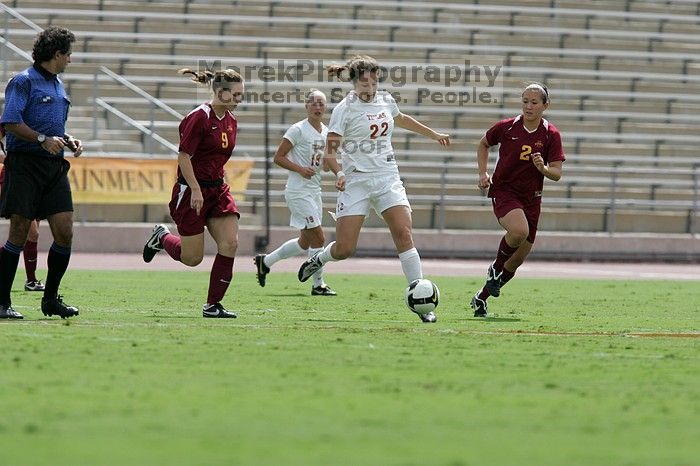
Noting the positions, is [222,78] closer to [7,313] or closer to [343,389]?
[7,313]

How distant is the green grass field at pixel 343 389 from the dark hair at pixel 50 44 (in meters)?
1.91

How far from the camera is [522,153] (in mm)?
11609

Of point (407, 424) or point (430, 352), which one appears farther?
point (430, 352)

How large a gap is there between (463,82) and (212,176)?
18.8m

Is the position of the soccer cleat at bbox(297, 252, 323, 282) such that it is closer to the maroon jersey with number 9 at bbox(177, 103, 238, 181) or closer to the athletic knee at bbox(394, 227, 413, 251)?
the athletic knee at bbox(394, 227, 413, 251)

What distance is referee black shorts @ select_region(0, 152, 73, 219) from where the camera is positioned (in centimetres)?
973

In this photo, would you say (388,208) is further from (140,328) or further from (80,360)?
(80,360)

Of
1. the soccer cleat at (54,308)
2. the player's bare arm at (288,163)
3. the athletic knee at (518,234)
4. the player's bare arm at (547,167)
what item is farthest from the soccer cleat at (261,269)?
the soccer cleat at (54,308)

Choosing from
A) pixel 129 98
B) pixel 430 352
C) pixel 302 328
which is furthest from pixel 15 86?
pixel 129 98

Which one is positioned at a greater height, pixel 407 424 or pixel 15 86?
pixel 15 86

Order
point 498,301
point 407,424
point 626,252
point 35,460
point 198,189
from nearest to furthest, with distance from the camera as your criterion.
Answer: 1. point 35,460
2. point 407,424
3. point 198,189
4. point 498,301
5. point 626,252

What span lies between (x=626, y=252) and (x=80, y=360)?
19064 mm

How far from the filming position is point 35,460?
4742 mm

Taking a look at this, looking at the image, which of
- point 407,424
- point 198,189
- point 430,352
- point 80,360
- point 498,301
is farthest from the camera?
point 498,301
